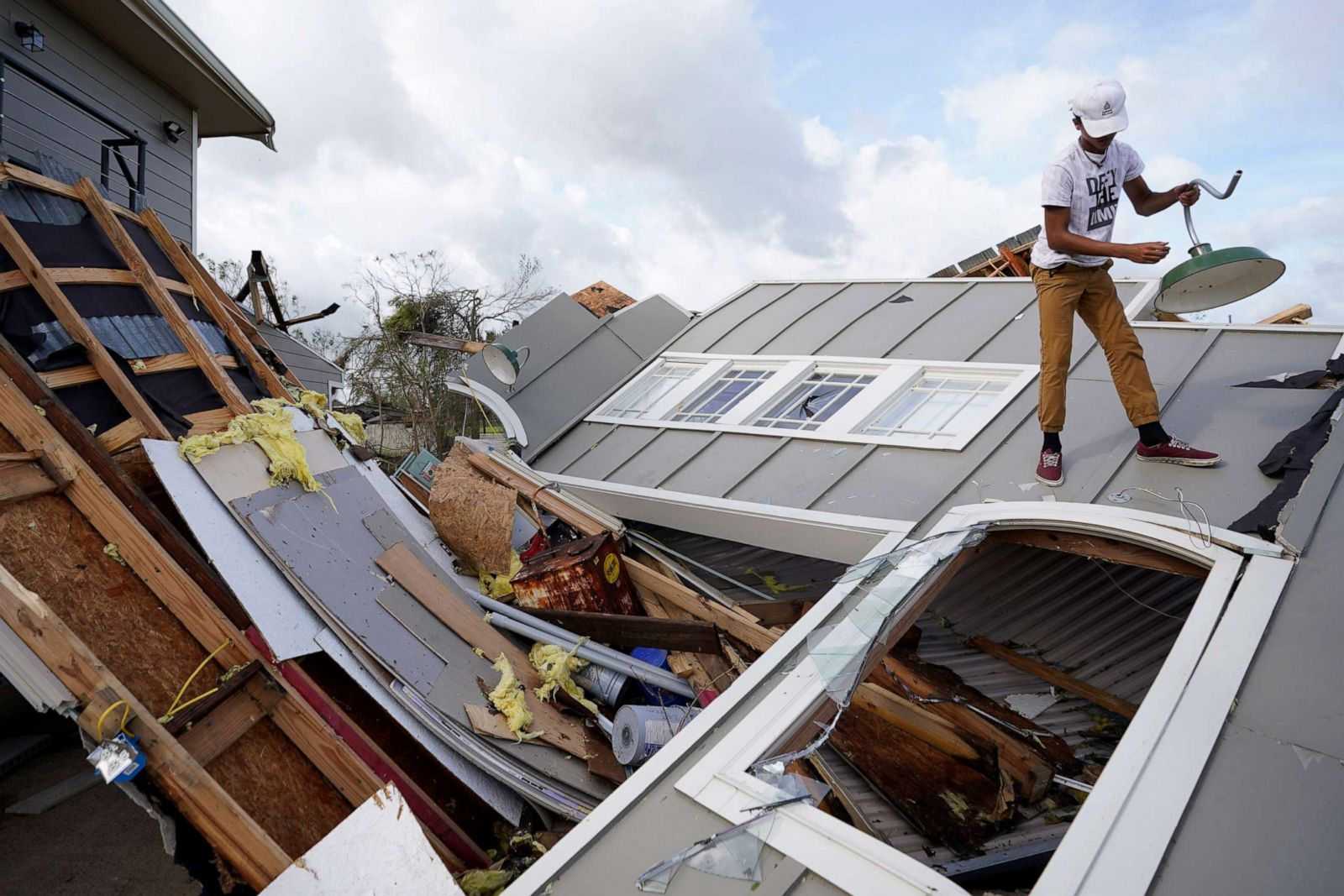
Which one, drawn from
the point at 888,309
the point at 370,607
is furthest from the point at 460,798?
the point at 888,309

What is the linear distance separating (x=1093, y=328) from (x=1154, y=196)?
2.63ft

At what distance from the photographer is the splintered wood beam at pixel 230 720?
4027 millimetres

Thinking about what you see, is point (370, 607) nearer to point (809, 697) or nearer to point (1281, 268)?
point (809, 697)

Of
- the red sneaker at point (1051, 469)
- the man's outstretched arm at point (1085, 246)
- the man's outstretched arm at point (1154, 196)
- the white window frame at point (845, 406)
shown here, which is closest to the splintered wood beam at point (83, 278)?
the white window frame at point (845, 406)

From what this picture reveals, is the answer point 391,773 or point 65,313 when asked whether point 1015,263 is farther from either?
point 65,313

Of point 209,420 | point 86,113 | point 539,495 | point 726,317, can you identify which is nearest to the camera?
point 209,420

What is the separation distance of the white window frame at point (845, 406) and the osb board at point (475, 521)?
6.76 ft

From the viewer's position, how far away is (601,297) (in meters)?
11.2

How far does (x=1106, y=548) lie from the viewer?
3.73 meters

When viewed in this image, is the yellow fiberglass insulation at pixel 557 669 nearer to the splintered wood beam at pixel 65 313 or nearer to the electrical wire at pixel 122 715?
the electrical wire at pixel 122 715

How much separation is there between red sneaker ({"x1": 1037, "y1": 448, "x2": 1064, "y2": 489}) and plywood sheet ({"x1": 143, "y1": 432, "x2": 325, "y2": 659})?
16.4ft

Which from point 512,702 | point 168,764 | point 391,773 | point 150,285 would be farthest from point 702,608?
point 150,285

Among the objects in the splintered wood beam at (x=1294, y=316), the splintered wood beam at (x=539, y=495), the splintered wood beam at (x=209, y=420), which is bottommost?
the splintered wood beam at (x=209, y=420)

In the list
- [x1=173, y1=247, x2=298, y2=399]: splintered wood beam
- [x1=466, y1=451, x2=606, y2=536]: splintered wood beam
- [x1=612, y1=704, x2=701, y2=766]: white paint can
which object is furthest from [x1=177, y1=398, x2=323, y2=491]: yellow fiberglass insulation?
[x1=612, y1=704, x2=701, y2=766]: white paint can
